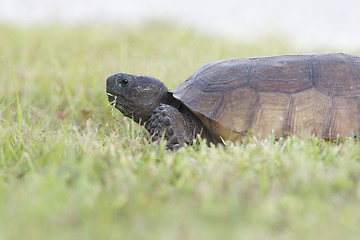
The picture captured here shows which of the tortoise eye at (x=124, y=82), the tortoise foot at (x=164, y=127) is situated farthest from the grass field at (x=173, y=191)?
the tortoise eye at (x=124, y=82)

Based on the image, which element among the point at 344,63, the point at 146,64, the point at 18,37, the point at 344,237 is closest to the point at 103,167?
the point at 344,237

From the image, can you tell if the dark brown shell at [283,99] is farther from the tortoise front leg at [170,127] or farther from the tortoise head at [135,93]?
the tortoise head at [135,93]

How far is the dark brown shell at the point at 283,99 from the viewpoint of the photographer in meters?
2.72

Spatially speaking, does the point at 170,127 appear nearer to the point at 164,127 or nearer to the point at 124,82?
the point at 164,127

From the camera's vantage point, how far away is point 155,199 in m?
1.59

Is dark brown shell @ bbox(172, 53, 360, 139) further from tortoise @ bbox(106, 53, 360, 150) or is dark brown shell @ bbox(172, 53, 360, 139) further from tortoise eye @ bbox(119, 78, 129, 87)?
tortoise eye @ bbox(119, 78, 129, 87)

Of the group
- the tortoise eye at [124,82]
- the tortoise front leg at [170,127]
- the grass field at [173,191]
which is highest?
the tortoise eye at [124,82]

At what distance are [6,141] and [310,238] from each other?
1.76 m

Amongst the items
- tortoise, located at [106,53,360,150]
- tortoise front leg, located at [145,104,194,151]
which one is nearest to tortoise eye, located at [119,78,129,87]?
tortoise, located at [106,53,360,150]

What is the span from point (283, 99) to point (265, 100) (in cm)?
12

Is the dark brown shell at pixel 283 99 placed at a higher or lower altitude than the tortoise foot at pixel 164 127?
higher

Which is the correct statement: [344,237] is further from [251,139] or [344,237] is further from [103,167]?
[251,139]

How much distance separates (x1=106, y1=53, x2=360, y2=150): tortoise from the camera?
272cm

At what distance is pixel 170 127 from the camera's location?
8.78 feet
